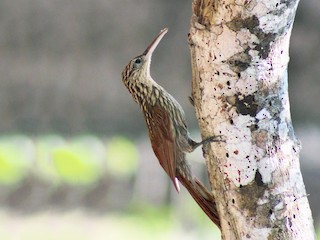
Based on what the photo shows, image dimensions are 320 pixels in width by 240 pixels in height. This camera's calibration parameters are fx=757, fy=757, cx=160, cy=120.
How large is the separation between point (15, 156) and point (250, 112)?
391 cm

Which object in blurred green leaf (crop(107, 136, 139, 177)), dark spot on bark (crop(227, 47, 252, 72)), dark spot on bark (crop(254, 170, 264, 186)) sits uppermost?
blurred green leaf (crop(107, 136, 139, 177))

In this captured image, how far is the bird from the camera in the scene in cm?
318

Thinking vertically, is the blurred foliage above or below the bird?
above

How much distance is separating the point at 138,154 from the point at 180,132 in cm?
304

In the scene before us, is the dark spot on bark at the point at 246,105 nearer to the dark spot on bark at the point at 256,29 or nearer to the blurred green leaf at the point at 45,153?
the dark spot on bark at the point at 256,29

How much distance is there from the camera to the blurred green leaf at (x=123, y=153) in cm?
643

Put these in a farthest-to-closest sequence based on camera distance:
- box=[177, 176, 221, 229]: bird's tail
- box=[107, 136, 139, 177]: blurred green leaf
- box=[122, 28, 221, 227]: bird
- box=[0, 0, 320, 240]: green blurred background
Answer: box=[107, 136, 139, 177]: blurred green leaf < box=[0, 0, 320, 240]: green blurred background < box=[122, 28, 221, 227]: bird < box=[177, 176, 221, 229]: bird's tail

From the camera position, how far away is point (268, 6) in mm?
2654

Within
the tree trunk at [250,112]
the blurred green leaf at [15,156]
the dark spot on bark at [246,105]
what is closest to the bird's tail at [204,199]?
the tree trunk at [250,112]

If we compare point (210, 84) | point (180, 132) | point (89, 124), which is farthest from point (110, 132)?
point (210, 84)

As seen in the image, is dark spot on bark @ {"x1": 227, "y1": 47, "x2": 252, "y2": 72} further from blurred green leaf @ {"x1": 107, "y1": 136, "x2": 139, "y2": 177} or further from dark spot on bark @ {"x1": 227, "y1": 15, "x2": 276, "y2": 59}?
blurred green leaf @ {"x1": 107, "y1": 136, "x2": 139, "y2": 177}

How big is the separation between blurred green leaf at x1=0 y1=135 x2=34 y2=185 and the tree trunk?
3.74 meters

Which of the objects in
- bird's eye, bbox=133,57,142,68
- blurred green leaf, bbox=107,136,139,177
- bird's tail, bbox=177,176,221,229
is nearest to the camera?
bird's tail, bbox=177,176,221,229

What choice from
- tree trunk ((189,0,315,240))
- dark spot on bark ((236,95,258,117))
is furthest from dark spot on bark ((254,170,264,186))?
dark spot on bark ((236,95,258,117))
